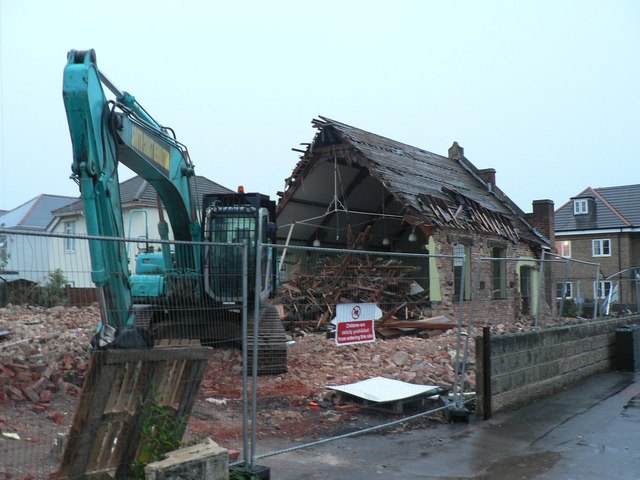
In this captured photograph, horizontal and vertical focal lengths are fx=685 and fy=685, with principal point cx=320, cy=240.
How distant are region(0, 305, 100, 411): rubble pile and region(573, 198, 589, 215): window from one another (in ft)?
153

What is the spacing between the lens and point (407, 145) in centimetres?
2989

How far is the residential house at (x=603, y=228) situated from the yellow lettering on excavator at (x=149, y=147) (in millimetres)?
37959

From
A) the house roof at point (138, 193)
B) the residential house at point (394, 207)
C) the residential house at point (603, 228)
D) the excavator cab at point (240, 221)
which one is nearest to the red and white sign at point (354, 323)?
the excavator cab at point (240, 221)

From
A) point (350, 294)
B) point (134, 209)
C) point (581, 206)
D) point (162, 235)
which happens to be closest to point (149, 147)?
point (162, 235)

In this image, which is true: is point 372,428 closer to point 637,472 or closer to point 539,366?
point 637,472

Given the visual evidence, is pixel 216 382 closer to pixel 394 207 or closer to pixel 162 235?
pixel 162 235

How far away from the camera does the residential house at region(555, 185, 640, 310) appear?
46.1m

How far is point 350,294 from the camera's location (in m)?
16.4

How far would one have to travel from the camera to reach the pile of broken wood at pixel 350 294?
15.1 m

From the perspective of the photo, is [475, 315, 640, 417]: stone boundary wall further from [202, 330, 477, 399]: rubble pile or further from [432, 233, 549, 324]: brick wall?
[432, 233, 549, 324]: brick wall

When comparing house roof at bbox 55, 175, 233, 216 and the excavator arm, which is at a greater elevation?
house roof at bbox 55, 175, 233, 216

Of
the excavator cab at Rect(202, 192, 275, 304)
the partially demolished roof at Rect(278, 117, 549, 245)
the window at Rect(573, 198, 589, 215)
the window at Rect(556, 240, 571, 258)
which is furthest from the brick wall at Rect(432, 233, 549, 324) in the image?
the window at Rect(573, 198, 589, 215)

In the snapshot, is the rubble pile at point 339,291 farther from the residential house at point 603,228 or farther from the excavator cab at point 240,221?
the residential house at point 603,228

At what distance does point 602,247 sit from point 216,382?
4264cm
